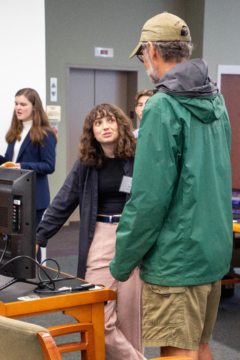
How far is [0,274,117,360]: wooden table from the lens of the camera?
1441 millimetres

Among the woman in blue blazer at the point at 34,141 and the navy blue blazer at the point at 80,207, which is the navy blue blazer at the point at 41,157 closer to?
the woman in blue blazer at the point at 34,141

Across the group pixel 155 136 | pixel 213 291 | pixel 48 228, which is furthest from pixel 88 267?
pixel 155 136

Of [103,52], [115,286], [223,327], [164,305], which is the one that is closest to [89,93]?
[103,52]

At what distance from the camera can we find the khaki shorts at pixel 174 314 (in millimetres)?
1362

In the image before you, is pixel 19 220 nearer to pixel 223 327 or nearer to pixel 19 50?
pixel 223 327

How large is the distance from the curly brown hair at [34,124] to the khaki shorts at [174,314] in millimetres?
2006

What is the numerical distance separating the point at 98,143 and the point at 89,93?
433 cm

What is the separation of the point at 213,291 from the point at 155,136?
542 mm

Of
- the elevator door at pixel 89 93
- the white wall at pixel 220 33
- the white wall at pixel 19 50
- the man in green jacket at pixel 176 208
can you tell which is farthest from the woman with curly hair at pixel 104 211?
the white wall at pixel 220 33

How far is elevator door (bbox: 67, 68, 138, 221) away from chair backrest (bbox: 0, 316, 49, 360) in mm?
5301

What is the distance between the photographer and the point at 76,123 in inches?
249

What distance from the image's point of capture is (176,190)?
1.37 meters

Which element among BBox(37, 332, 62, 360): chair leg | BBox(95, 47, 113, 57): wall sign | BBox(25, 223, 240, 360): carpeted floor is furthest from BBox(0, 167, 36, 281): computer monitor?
BBox(95, 47, 113, 57): wall sign

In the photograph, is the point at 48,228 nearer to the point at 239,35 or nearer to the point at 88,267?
the point at 88,267
